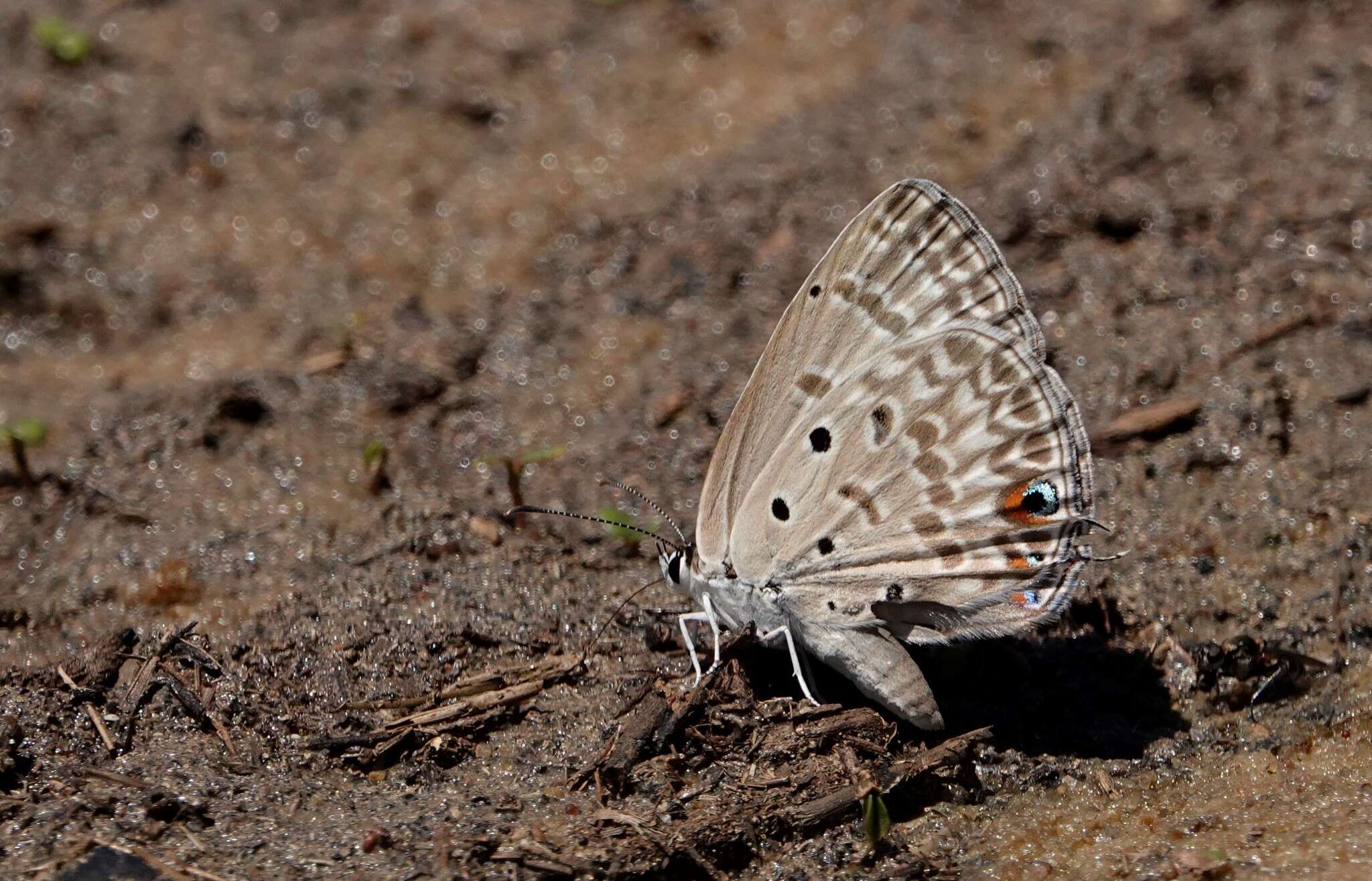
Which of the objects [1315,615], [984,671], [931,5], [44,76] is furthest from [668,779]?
[44,76]

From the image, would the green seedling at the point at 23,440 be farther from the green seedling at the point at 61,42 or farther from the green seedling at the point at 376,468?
the green seedling at the point at 61,42

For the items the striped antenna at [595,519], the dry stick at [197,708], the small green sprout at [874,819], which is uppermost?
the striped antenna at [595,519]

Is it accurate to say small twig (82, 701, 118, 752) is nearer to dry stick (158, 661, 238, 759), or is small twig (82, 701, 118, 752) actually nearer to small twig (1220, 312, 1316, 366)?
dry stick (158, 661, 238, 759)

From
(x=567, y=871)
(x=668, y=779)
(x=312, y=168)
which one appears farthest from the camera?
(x=312, y=168)

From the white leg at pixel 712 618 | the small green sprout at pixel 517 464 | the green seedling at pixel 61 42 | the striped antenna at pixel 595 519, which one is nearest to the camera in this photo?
the white leg at pixel 712 618

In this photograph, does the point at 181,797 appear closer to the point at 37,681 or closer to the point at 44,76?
the point at 37,681

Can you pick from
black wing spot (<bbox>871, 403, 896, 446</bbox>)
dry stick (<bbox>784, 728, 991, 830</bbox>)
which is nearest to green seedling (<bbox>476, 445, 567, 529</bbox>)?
black wing spot (<bbox>871, 403, 896, 446</bbox>)

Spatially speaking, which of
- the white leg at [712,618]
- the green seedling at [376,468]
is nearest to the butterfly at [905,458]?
the white leg at [712,618]
